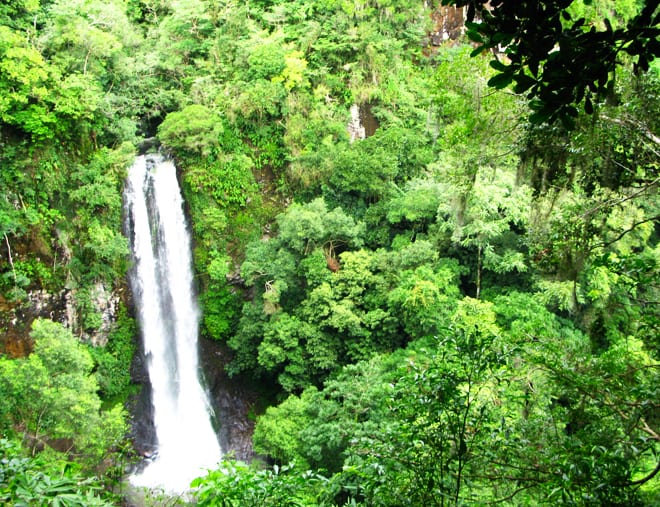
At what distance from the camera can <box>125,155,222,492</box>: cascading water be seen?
12367 millimetres

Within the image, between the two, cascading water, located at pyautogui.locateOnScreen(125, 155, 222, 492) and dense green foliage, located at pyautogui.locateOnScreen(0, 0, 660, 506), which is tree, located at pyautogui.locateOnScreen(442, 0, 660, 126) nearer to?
dense green foliage, located at pyautogui.locateOnScreen(0, 0, 660, 506)

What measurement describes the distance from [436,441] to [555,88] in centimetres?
176

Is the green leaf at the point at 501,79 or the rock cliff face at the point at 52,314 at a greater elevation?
the green leaf at the point at 501,79

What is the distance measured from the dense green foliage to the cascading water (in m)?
0.44

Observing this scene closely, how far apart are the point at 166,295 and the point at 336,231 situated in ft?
15.8

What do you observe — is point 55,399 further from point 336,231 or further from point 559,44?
point 559,44

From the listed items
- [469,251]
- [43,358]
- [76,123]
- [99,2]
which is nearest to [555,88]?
[43,358]

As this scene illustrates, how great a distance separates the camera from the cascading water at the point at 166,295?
40.6ft

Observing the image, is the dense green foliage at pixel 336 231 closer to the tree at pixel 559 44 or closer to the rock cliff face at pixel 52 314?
the rock cliff face at pixel 52 314

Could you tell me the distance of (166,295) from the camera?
12961mm

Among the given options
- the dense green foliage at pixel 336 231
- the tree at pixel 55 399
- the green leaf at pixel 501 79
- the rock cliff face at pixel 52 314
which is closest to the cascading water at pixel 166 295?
the dense green foliage at pixel 336 231

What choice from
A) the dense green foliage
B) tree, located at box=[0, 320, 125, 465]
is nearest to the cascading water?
the dense green foliage

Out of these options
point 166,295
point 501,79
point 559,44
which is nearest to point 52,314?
point 166,295

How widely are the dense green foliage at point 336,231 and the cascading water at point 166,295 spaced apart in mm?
444
